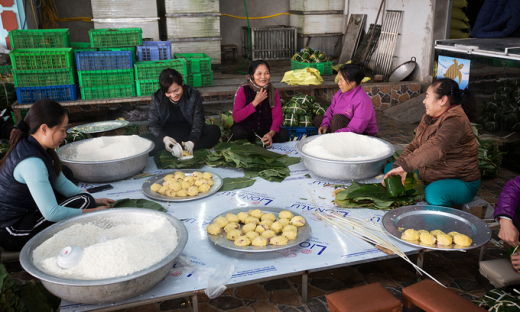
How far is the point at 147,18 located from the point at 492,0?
5716 millimetres

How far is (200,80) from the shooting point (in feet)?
21.0

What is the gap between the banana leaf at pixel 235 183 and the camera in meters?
2.95

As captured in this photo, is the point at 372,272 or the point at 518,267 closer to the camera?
the point at 518,267

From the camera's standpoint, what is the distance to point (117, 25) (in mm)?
7488

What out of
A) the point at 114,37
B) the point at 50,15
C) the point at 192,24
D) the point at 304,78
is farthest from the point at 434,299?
the point at 50,15

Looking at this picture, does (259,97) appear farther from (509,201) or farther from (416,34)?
(416,34)

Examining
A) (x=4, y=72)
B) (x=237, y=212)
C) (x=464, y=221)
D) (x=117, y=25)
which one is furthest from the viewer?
(x=117, y=25)

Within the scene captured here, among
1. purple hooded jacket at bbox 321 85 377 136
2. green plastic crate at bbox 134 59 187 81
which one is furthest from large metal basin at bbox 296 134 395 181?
green plastic crate at bbox 134 59 187 81

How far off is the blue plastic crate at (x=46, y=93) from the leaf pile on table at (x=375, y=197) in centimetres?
425

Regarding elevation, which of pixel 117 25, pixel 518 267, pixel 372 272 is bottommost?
pixel 372 272

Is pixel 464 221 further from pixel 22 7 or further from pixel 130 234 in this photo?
pixel 22 7

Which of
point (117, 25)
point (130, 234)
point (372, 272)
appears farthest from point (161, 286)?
point (117, 25)

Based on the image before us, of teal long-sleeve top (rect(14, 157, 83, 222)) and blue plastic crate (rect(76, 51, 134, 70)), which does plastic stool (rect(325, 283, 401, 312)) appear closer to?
teal long-sleeve top (rect(14, 157, 83, 222))

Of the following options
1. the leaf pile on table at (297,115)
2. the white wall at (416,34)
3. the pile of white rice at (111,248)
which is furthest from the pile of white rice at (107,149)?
the white wall at (416,34)
